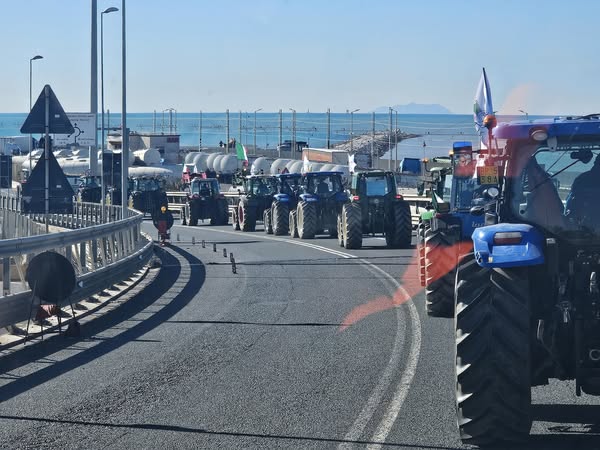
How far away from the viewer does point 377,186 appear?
3269 cm

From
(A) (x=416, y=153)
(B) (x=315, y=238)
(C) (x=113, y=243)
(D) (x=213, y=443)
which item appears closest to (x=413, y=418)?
(D) (x=213, y=443)

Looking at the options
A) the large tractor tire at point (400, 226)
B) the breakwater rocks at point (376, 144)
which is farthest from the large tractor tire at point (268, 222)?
the breakwater rocks at point (376, 144)

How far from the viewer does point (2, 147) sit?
3597 inches

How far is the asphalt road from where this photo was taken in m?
8.45

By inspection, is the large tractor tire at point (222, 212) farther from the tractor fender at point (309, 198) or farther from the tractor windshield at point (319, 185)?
the tractor fender at point (309, 198)

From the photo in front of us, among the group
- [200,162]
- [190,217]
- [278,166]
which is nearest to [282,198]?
[190,217]

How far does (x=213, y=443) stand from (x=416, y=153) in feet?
356

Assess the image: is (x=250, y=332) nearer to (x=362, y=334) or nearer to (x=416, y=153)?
(x=362, y=334)

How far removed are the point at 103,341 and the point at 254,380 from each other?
358 cm

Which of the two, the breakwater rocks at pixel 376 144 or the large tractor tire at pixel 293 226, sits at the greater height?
the breakwater rocks at pixel 376 144

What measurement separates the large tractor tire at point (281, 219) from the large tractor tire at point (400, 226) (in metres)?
8.25

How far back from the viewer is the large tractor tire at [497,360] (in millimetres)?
7641

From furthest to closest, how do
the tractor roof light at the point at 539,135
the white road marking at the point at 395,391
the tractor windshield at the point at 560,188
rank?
the white road marking at the point at 395,391 < the tractor windshield at the point at 560,188 < the tractor roof light at the point at 539,135

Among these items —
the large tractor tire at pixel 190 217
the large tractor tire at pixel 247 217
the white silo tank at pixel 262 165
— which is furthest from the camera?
the white silo tank at pixel 262 165
